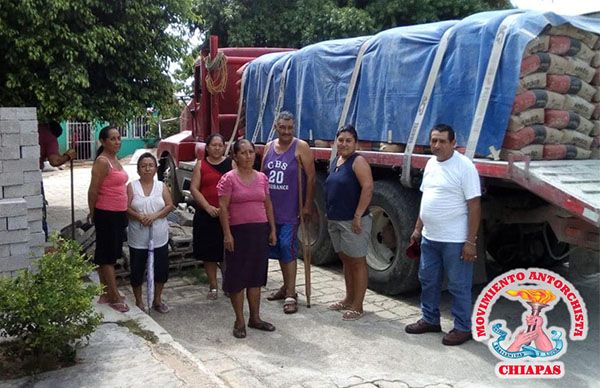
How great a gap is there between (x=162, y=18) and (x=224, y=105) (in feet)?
5.90

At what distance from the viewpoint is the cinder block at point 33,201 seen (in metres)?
4.67

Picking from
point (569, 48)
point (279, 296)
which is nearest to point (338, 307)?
point (279, 296)

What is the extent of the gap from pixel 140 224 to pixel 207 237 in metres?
0.71

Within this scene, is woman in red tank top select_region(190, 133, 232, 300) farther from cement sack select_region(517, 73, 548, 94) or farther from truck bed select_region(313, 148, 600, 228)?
cement sack select_region(517, 73, 548, 94)

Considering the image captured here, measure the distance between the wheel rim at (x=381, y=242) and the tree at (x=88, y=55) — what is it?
11.3 feet

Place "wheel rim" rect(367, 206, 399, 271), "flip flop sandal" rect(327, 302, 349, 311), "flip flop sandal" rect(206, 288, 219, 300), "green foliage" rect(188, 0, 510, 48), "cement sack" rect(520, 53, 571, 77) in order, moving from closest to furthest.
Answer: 1. "cement sack" rect(520, 53, 571, 77)
2. "flip flop sandal" rect(327, 302, 349, 311)
3. "flip flop sandal" rect(206, 288, 219, 300)
4. "wheel rim" rect(367, 206, 399, 271)
5. "green foliage" rect(188, 0, 510, 48)

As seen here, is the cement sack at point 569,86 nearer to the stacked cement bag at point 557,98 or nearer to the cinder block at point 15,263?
the stacked cement bag at point 557,98

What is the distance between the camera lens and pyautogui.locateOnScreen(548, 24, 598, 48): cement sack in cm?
431

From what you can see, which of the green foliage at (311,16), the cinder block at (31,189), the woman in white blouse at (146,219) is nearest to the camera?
the cinder block at (31,189)

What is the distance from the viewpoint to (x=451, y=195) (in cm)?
418

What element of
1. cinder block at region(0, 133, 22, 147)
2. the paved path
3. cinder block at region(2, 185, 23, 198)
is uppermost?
cinder block at region(0, 133, 22, 147)

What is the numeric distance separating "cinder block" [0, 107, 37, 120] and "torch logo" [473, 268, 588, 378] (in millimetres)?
3839

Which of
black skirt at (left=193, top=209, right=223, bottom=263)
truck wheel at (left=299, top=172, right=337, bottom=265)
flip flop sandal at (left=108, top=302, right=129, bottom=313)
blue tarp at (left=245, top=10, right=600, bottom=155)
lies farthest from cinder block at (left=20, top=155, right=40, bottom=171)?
truck wheel at (left=299, top=172, right=337, bottom=265)

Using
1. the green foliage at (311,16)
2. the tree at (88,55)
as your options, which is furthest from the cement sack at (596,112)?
the green foliage at (311,16)
